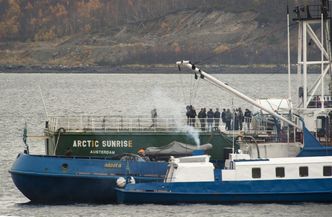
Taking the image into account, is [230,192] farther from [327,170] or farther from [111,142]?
[111,142]

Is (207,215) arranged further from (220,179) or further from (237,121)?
(237,121)

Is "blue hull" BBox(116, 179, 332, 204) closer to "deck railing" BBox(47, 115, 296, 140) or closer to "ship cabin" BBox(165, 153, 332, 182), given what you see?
"ship cabin" BBox(165, 153, 332, 182)

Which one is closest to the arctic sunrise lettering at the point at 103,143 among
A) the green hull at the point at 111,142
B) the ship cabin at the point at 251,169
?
the green hull at the point at 111,142

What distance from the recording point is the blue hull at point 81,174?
Answer: 55375 millimetres

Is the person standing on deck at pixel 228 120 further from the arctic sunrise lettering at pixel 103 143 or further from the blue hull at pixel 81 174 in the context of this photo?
the blue hull at pixel 81 174

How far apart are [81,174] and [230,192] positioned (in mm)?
6430

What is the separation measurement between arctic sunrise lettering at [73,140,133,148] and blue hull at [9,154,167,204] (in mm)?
2487

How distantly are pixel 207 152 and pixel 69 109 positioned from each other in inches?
2590

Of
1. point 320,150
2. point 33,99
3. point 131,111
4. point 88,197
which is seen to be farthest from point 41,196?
point 33,99

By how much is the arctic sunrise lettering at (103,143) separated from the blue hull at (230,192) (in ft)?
12.4

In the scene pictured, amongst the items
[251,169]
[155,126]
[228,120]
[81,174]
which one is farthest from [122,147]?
[251,169]

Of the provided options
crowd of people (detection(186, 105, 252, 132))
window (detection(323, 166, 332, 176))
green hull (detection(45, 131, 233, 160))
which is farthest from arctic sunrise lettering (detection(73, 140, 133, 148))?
window (detection(323, 166, 332, 176))

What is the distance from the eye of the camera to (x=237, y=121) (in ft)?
199

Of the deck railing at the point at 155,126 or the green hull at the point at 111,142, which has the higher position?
the deck railing at the point at 155,126
